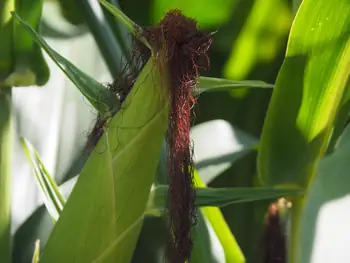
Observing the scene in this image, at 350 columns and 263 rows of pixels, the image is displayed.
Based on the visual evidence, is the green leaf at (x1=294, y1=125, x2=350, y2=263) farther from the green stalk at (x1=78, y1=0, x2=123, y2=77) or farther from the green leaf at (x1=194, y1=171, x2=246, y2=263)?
the green stalk at (x1=78, y1=0, x2=123, y2=77)

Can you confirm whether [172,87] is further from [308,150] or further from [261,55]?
[261,55]

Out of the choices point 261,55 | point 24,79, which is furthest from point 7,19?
point 261,55

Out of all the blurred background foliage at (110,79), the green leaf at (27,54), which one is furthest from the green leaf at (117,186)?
the blurred background foliage at (110,79)

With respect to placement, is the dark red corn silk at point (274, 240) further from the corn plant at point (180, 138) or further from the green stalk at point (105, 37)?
the green stalk at point (105, 37)

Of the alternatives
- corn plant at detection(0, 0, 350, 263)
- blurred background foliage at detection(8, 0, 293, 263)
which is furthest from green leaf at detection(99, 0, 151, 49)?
blurred background foliage at detection(8, 0, 293, 263)

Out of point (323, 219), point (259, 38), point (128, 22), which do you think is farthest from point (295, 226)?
point (259, 38)
